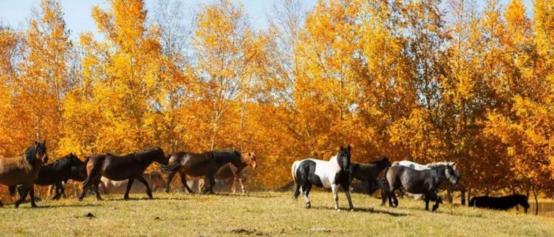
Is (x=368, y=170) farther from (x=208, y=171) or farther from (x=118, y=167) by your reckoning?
(x=118, y=167)

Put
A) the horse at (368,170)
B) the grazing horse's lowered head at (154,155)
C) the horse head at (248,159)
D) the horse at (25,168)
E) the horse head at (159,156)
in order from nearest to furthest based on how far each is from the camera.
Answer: the horse at (25,168) < the grazing horse's lowered head at (154,155) < the horse head at (159,156) < the horse at (368,170) < the horse head at (248,159)

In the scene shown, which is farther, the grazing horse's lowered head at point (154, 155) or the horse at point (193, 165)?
the horse at point (193, 165)

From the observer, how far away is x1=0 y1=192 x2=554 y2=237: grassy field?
16438 mm

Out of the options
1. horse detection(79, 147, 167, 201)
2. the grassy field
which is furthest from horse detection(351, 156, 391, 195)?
horse detection(79, 147, 167, 201)

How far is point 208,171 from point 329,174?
26.4 feet

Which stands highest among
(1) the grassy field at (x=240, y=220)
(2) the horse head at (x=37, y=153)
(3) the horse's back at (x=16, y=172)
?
(2) the horse head at (x=37, y=153)

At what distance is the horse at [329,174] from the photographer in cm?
2161

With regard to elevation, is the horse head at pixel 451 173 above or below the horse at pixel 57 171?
above

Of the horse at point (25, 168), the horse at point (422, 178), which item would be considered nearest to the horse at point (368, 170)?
the horse at point (422, 178)

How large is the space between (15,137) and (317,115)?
1959 cm

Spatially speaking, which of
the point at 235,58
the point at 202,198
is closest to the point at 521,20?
the point at 235,58

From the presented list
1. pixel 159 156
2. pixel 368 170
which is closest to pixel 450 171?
pixel 368 170

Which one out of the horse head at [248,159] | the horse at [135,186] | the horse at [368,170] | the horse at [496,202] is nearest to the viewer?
the horse at [368,170]

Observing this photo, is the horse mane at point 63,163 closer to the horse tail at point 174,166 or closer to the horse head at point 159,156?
the horse head at point 159,156
